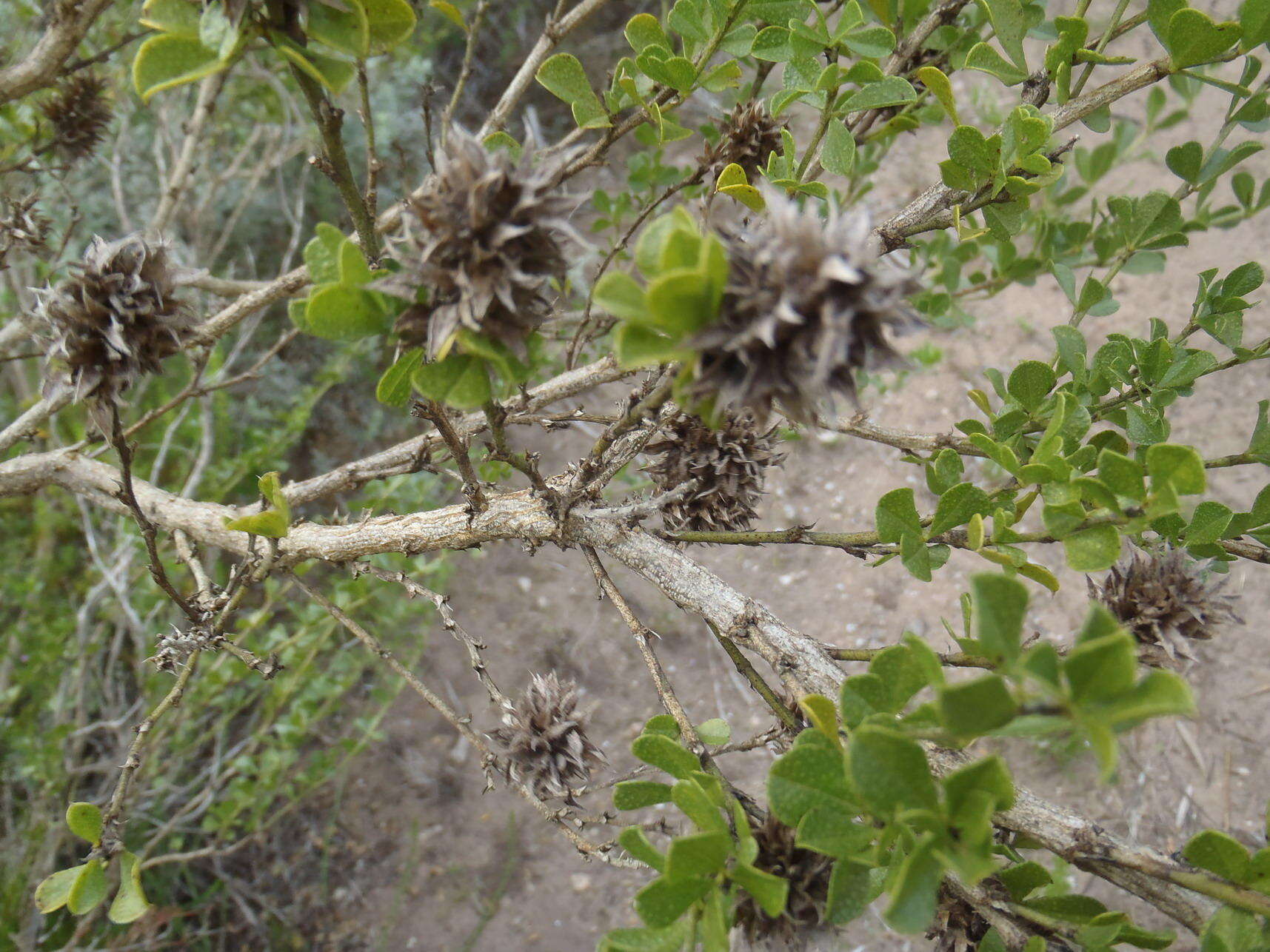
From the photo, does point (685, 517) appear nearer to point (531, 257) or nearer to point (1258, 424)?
point (531, 257)

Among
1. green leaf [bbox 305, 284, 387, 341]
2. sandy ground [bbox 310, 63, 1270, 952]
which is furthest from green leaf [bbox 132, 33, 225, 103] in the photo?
sandy ground [bbox 310, 63, 1270, 952]

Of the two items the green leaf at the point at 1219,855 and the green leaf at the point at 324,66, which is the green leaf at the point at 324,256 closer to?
the green leaf at the point at 324,66

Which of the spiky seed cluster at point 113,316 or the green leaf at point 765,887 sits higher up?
the spiky seed cluster at point 113,316

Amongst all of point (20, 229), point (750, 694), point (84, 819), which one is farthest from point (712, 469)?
point (750, 694)

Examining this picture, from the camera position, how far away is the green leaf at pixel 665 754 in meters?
0.52

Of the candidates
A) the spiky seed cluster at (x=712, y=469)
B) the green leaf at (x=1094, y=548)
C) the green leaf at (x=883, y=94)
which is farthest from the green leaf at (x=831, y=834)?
the green leaf at (x=883, y=94)

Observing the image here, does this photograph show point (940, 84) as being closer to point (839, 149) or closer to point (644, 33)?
point (839, 149)

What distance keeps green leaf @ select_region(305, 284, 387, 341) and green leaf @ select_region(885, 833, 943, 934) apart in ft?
1.34

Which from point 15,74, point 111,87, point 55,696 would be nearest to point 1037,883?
point 15,74

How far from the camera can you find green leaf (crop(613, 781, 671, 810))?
1.74 feet

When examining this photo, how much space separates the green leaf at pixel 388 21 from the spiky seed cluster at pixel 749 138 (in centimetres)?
45

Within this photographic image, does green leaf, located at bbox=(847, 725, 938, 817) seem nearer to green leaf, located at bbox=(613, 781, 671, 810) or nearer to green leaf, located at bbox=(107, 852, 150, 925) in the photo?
green leaf, located at bbox=(613, 781, 671, 810)

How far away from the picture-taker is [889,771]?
1.33 feet

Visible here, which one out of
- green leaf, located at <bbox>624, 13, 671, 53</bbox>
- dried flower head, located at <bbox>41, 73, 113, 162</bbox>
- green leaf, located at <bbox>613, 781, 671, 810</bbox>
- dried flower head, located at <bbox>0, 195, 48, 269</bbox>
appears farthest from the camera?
dried flower head, located at <bbox>41, 73, 113, 162</bbox>
